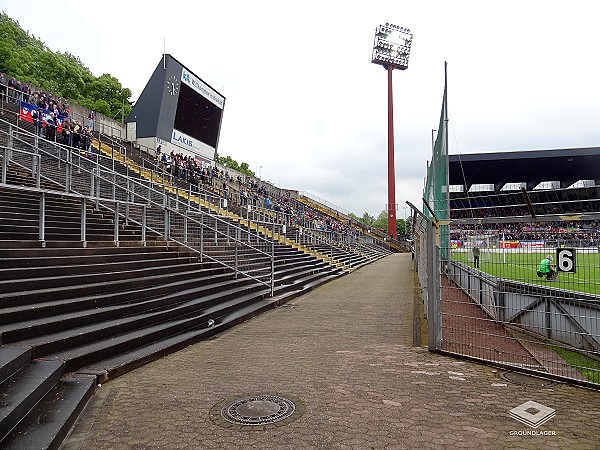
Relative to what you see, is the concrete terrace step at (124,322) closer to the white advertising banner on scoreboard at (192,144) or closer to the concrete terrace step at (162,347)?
the concrete terrace step at (162,347)

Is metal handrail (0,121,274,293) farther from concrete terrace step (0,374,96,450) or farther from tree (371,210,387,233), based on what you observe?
tree (371,210,387,233)

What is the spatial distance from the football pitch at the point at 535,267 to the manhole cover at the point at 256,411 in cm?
338

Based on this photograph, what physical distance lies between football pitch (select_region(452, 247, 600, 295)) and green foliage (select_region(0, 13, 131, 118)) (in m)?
47.6

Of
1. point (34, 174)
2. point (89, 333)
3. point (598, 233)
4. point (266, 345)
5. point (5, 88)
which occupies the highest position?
point (5, 88)

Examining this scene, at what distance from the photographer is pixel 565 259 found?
530 centimetres

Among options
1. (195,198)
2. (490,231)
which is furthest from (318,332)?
(195,198)

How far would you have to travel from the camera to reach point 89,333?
5.85 meters

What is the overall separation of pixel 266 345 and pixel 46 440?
4129mm

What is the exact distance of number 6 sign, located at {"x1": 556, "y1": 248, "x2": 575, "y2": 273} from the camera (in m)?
5.21

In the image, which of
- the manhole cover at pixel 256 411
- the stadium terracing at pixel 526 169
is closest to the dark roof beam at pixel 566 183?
the stadium terracing at pixel 526 169

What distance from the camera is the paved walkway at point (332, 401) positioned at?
3.76 metres

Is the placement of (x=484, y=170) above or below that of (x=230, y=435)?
above

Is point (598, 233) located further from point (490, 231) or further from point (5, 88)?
point (5, 88)

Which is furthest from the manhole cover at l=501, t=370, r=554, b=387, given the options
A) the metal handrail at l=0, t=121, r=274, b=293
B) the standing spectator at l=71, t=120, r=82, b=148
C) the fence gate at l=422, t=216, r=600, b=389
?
the standing spectator at l=71, t=120, r=82, b=148
